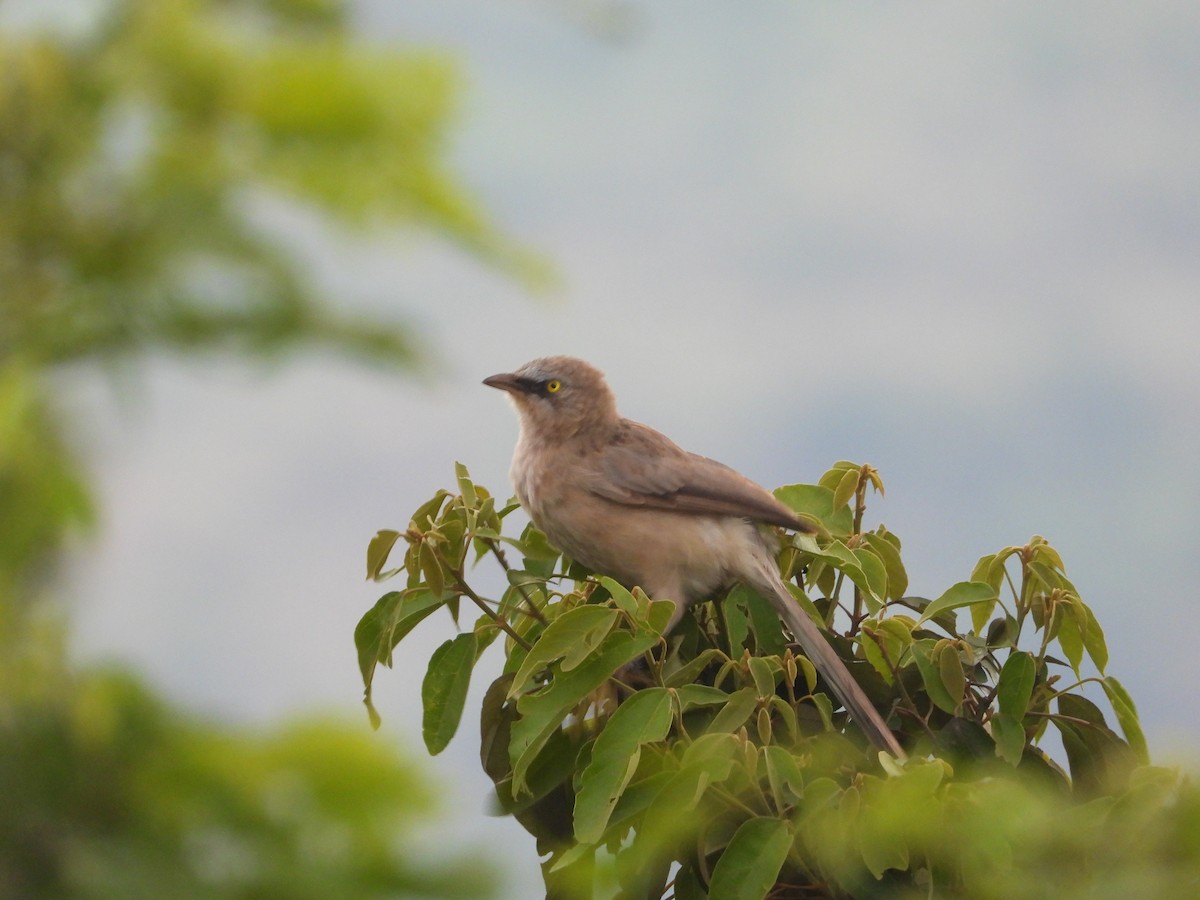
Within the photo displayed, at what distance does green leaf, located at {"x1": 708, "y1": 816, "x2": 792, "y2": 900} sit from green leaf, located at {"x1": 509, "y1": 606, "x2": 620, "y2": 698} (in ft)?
1.81

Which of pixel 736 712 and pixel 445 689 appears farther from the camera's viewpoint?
pixel 445 689

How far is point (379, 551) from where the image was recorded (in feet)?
11.8

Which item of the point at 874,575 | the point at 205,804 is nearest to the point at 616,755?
the point at 874,575

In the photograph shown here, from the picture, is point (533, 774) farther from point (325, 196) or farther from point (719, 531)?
point (325, 196)

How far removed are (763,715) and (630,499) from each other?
70.4 inches

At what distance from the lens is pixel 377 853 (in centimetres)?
133

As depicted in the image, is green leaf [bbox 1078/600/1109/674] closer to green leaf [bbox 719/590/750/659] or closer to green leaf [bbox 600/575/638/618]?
green leaf [bbox 719/590/750/659]

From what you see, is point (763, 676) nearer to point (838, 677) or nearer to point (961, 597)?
point (838, 677)

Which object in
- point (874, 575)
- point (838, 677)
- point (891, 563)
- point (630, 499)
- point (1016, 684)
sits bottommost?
point (1016, 684)

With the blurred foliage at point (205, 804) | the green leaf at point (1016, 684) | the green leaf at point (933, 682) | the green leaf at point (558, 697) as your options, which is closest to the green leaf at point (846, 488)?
the green leaf at point (933, 682)

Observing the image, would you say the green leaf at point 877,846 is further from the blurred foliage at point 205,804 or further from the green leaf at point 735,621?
the blurred foliage at point 205,804

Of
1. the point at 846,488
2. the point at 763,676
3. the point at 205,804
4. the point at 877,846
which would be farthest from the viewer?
the point at 846,488

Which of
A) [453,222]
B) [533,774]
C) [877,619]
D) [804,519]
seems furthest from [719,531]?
[453,222]

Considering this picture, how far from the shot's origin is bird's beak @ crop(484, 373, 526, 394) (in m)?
5.32
